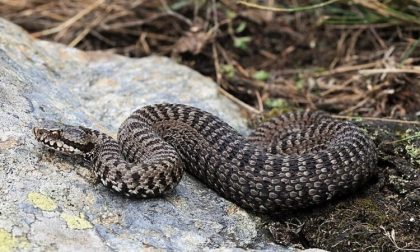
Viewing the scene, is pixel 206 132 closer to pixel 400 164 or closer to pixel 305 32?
pixel 400 164

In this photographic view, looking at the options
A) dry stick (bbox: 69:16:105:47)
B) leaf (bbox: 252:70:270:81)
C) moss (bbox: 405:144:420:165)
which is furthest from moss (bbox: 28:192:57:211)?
dry stick (bbox: 69:16:105:47)

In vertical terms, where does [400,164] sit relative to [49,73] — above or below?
below

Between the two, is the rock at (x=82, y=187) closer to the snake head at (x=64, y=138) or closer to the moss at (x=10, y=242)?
the moss at (x=10, y=242)

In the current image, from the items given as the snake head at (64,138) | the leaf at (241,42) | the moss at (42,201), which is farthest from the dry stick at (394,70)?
the moss at (42,201)

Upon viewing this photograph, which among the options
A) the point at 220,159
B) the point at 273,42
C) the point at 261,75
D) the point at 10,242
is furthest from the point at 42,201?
the point at 273,42

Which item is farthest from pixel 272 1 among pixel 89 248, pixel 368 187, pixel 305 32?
pixel 89 248

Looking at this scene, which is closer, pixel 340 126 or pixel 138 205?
pixel 138 205

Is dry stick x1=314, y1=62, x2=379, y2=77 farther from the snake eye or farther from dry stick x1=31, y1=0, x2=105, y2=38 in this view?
the snake eye
